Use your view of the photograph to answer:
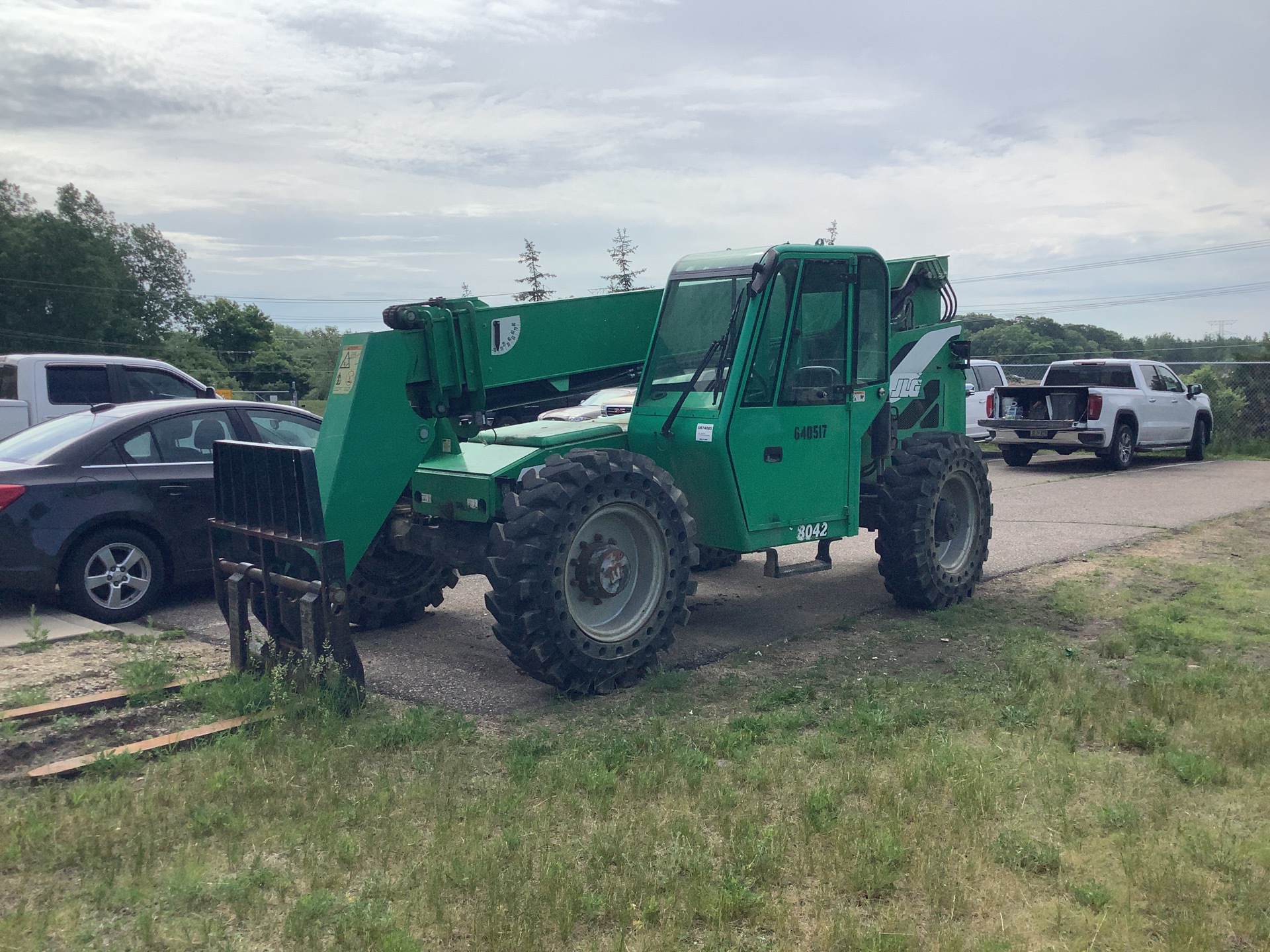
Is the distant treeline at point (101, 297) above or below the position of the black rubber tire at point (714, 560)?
above

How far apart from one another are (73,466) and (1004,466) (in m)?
18.0

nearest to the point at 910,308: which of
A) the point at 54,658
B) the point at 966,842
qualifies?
the point at 966,842

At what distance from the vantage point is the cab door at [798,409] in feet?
22.7

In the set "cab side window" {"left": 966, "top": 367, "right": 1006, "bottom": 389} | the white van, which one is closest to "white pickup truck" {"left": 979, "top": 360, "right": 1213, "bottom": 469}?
"cab side window" {"left": 966, "top": 367, "right": 1006, "bottom": 389}

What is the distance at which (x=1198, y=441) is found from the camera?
22250 mm

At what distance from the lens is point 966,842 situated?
410 cm

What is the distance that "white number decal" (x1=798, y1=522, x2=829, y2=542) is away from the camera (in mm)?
7281

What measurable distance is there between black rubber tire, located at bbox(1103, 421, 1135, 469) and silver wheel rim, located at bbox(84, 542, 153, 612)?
56.0ft

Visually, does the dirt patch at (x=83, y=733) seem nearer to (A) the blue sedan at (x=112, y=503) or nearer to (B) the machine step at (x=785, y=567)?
(A) the blue sedan at (x=112, y=503)

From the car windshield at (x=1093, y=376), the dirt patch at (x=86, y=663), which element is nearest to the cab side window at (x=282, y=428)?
the dirt patch at (x=86, y=663)

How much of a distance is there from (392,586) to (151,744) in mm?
2640

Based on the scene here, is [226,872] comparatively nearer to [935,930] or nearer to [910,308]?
[935,930]

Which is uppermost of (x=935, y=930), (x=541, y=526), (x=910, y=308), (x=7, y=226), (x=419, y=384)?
(x=7, y=226)

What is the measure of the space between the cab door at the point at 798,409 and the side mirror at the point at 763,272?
11 centimetres
